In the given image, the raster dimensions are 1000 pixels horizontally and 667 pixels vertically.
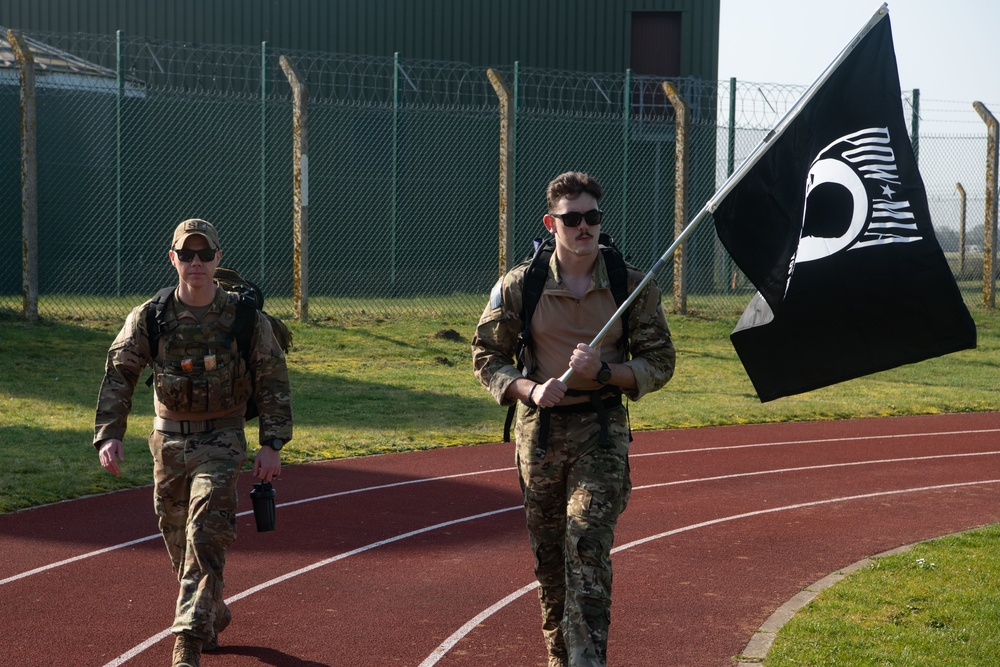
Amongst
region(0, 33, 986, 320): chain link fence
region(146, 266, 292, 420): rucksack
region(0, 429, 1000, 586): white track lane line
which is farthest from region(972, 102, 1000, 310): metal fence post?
region(146, 266, 292, 420): rucksack

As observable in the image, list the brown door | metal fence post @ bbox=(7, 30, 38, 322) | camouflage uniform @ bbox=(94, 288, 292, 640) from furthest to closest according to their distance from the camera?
the brown door < metal fence post @ bbox=(7, 30, 38, 322) < camouflage uniform @ bbox=(94, 288, 292, 640)

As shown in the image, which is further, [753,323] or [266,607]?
[266,607]

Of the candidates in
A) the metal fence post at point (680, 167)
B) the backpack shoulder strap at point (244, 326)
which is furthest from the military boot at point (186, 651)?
the metal fence post at point (680, 167)

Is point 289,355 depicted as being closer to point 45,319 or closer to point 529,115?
point 45,319

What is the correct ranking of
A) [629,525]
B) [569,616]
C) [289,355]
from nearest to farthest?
[569,616]
[629,525]
[289,355]

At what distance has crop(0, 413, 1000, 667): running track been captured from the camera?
5887 mm

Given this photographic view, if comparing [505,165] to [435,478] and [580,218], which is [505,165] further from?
[580,218]

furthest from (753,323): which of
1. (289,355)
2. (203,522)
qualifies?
(289,355)

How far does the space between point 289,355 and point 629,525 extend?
26.4 feet

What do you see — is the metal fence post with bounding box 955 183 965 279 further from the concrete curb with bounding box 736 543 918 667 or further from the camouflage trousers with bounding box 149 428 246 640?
the camouflage trousers with bounding box 149 428 246 640

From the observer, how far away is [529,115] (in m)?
18.1

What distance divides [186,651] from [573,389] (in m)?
1.93

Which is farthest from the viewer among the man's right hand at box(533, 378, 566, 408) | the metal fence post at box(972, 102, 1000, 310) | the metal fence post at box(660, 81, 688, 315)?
the metal fence post at box(972, 102, 1000, 310)

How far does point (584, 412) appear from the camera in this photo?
511 centimetres
